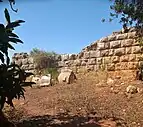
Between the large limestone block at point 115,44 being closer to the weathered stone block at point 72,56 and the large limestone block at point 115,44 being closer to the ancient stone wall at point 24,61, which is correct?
the weathered stone block at point 72,56

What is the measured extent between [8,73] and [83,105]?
2.92 m

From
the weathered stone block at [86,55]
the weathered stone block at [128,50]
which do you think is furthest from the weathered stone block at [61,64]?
the weathered stone block at [128,50]

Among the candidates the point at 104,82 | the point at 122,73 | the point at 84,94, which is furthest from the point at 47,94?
the point at 122,73

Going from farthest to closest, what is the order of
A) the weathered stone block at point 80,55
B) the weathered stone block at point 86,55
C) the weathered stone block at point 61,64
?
the weathered stone block at point 61,64 → the weathered stone block at point 80,55 → the weathered stone block at point 86,55

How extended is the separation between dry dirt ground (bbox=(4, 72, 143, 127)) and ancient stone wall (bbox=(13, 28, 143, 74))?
1.93 feet

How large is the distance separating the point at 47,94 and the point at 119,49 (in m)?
3.22

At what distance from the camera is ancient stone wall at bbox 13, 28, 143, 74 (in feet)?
36.3

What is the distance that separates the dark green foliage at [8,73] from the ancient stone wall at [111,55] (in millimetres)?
5898

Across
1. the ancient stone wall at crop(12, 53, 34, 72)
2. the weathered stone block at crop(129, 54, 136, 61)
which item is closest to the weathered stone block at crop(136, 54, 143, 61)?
the weathered stone block at crop(129, 54, 136, 61)

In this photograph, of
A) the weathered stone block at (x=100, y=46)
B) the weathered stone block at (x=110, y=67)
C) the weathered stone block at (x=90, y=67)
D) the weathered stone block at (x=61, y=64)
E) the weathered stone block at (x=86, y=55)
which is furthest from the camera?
the weathered stone block at (x=61, y=64)

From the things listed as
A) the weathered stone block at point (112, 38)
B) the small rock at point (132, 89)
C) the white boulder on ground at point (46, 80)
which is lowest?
the small rock at point (132, 89)

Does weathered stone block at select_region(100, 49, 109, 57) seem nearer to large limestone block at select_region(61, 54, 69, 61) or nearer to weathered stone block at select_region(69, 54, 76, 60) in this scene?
weathered stone block at select_region(69, 54, 76, 60)

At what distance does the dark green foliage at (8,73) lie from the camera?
5.56m

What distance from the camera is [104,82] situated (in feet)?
A: 34.7
